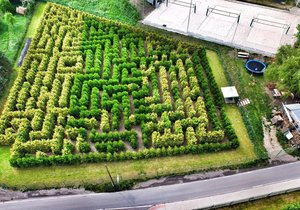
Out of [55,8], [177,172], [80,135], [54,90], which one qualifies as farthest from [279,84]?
[55,8]

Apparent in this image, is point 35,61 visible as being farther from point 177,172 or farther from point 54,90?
point 177,172

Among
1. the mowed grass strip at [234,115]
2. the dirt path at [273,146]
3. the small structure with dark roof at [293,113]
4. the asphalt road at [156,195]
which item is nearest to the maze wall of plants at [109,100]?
the mowed grass strip at [234,115]

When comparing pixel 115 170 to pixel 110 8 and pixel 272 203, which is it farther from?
pixel 110 8

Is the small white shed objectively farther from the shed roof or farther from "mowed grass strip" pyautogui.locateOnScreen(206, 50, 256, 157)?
"mowed grass strip" pyautogui.locateOnScreen(206, 50, 256, 157)

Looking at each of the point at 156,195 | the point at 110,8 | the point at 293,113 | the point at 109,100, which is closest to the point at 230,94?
the point at 293,113

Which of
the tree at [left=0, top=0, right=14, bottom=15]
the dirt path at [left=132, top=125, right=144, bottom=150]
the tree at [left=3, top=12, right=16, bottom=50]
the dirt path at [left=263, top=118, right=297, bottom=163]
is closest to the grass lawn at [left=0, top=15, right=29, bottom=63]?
the tree at [left=3, top=12, right=16, bottom=50]
